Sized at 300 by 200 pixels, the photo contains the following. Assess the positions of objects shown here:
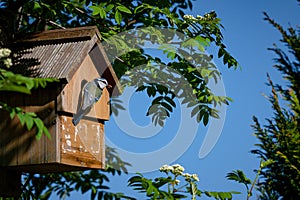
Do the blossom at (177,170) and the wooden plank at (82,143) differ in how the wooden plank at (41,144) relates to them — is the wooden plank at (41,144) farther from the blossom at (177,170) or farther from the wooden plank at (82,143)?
the blossom at (177,170)

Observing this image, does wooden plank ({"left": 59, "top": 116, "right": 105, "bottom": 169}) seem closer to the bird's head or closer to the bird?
the bird

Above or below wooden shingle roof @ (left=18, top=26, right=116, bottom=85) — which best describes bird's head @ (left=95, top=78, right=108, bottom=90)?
below

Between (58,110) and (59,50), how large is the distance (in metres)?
0.42

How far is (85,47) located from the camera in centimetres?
437

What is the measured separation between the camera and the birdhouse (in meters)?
4.17

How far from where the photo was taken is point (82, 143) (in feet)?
14.3

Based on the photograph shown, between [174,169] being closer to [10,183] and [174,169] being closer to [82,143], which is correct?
[82,143]

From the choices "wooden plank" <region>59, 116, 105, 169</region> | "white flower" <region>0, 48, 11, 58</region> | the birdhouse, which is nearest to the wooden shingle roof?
the birdhouse

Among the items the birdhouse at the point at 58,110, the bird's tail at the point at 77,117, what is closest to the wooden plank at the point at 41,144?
the birdhouse at the point at 58,110

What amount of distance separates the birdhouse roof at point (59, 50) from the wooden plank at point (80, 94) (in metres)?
0.07

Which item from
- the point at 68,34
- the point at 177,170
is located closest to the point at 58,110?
the point at 68,34

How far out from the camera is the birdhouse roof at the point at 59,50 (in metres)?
4.25

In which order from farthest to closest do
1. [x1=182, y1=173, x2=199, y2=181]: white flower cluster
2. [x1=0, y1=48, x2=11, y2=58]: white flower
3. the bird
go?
the bird < [x1=182, y1=173, x2=199, y2=181]: white flower cluster < [x1=0, y1=48, x2=11, y2=58]: white flower

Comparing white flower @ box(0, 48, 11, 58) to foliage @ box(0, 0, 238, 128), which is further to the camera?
foliage @ box(0, 0, 238, 128)
